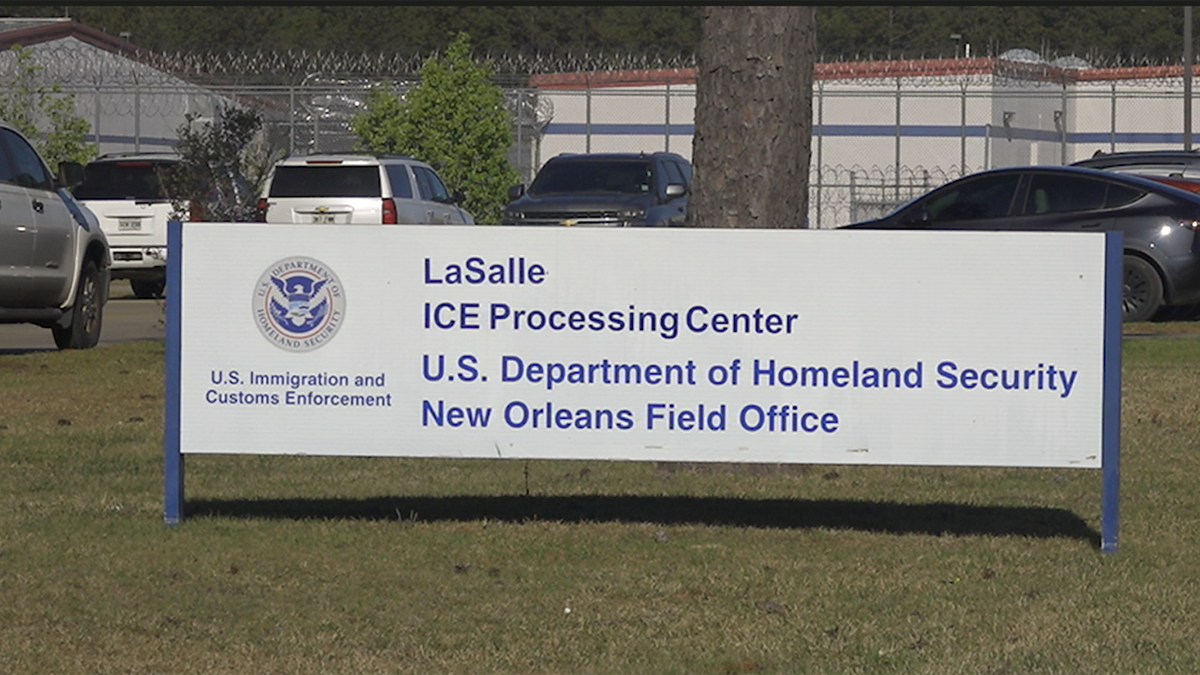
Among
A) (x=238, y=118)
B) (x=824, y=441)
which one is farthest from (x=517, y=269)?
(x=238, y=118)

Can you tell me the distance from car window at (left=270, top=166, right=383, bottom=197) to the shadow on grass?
1389 centimetres

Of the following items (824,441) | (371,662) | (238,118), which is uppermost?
(238,118)

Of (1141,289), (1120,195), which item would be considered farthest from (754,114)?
(1120,195)

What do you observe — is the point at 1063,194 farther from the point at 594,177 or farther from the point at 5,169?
the point at 5,169

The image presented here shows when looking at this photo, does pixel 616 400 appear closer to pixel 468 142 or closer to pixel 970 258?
pixel 970 258

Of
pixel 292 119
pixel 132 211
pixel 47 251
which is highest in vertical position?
pixel 292 119

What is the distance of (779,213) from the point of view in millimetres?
9062

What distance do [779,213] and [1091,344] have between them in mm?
2522

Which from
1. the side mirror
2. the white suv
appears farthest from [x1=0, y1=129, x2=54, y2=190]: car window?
the white suv

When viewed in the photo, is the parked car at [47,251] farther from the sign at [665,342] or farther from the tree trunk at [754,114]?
the sign at [665,342]

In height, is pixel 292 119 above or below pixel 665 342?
above

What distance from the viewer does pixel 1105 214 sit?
1653 centimetres

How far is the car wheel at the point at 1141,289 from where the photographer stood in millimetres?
16234

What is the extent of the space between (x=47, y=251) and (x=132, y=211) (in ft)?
25.6
